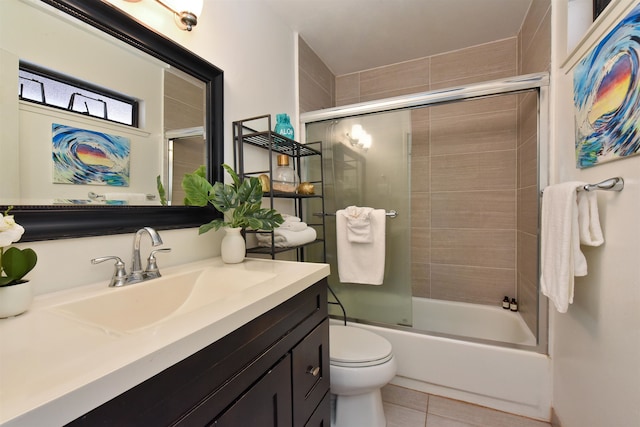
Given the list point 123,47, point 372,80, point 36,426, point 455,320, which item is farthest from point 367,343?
point 372,80

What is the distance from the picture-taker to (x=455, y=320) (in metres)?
2.20

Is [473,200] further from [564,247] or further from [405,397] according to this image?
[405,397]

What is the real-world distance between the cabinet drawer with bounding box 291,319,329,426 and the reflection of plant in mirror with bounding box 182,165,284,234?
1.48 ft

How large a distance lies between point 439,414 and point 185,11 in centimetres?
221

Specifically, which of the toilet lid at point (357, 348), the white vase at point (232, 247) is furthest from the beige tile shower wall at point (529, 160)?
the white vase at point (232, 247)

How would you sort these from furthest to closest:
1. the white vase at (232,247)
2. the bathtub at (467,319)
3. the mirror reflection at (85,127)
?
the bathtub at (467,319), the white vase at (232,247), the mirror reflection at (85,127)

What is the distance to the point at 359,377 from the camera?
48.9 inches

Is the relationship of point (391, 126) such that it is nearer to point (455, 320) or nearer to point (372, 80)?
point (372, 80)

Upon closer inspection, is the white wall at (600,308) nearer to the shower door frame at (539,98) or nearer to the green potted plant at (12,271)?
the shower door frame at (539,98)

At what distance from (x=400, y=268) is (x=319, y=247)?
57cm

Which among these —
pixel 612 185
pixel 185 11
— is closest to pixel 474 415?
pixel 612 185

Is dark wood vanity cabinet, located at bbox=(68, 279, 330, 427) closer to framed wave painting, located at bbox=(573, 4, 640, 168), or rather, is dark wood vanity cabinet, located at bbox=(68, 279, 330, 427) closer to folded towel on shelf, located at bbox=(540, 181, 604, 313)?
folded towel on shelf, located at bbox=(540, 181, 604, 313)

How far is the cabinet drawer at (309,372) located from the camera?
2.65 feet

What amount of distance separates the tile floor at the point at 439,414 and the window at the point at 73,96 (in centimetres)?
179
